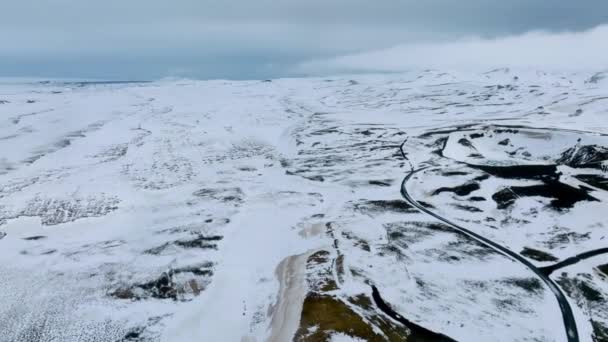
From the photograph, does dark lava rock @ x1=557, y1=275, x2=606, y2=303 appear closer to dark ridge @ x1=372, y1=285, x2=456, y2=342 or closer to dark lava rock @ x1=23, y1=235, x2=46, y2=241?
dark ridge @ x1=372, y1=285, x2=456, y2=342

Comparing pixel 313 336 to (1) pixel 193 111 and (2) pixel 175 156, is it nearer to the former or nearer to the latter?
(2) pixel 175 156

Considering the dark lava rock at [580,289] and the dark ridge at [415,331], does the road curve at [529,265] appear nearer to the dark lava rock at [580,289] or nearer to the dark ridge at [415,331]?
the dark lava rock at [580,289]

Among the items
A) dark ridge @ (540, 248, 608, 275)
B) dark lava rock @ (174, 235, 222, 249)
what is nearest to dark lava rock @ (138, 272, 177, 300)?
dark lava rock @ (174, 235, 222, 249)

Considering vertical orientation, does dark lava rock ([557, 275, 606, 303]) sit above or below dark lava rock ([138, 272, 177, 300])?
above

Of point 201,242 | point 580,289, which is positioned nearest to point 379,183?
point 201,242

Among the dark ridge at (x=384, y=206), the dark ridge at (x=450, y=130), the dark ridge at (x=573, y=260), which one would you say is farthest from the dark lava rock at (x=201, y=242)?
the dark ridge at (x=450, y=130)
